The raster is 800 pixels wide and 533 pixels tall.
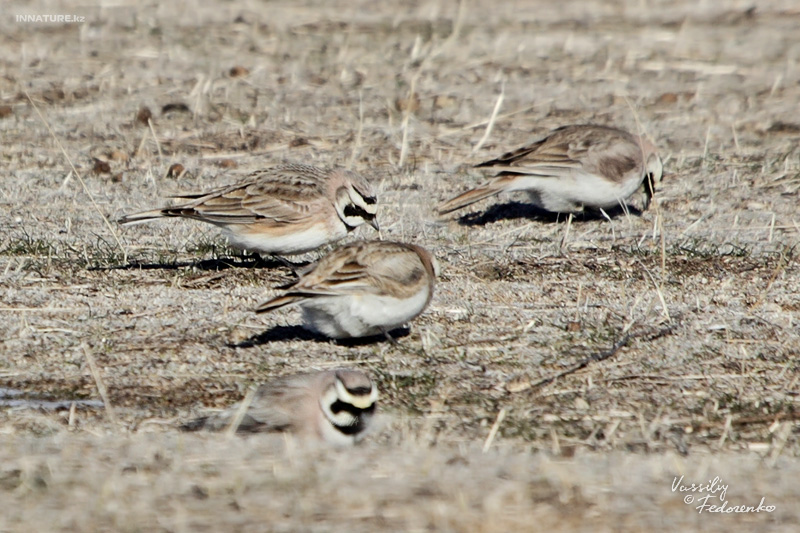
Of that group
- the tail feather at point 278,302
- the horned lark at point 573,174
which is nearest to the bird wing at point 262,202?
the horned lark at point 573,174

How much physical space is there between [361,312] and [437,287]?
4.41 feet

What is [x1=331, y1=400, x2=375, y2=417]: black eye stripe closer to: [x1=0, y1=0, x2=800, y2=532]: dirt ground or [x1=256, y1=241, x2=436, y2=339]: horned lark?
[x1=0, y1=0, x2=800, y2=532]: dirt ground

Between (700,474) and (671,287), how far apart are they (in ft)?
9.82

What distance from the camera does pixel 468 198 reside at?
376 inches

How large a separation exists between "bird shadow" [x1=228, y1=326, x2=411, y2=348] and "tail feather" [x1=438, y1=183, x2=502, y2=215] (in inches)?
103

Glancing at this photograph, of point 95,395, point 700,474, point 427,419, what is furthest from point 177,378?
point 700,474

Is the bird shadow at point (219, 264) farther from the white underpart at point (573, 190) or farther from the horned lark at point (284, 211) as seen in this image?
the white underpart at point (573, 190)

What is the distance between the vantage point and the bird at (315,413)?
5.31m

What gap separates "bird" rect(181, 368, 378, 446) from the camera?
5312 mm

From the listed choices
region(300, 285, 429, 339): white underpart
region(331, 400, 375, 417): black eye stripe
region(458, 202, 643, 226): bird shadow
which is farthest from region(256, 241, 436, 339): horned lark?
region(458, 202, 643, 226): bird shadow

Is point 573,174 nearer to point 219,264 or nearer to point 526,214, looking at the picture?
point 526,214

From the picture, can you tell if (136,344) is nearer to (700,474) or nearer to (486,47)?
(700,474)

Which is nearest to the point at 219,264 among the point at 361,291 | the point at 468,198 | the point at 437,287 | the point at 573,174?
the point at 437,287

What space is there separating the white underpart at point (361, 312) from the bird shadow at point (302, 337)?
0.68 ft
